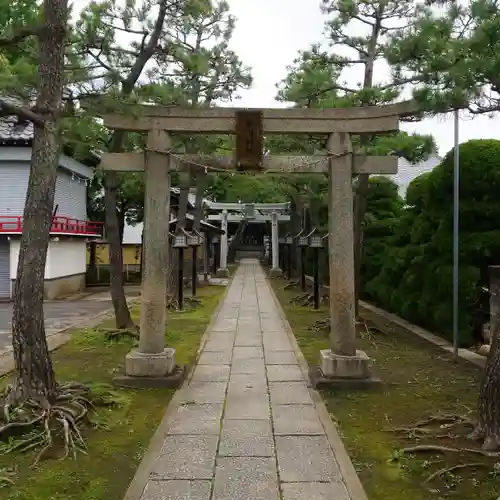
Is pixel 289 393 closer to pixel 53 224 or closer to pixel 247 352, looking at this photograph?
pixel 247 352

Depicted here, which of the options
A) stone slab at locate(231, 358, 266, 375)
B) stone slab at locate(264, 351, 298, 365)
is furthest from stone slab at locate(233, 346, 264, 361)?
stone slab at locate(231, 358, 266, 375)

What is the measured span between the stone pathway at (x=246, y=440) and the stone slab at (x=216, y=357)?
0.06 ft

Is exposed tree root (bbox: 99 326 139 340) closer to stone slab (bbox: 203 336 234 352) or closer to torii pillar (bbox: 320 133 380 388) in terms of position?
stone slab (bbox: 203 336 234 352)

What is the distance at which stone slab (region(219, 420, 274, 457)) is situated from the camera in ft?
16.0

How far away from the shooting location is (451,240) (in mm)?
10133

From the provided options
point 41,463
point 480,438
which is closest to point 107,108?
point 41,463

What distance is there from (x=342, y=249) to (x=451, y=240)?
12.0ft

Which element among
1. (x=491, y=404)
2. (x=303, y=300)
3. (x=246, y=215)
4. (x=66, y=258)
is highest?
(x=246, y=215)

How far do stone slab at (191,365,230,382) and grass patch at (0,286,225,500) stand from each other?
0.53m

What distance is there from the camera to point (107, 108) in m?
6.88

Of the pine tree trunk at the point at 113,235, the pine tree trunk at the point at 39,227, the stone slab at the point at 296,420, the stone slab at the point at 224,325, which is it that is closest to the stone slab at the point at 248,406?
the stone slab at the point at 296,420

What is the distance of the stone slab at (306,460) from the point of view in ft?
14.4

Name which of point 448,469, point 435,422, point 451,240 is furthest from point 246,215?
point 448,469

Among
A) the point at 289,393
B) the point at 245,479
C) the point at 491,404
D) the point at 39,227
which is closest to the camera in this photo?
the point at 245,479
